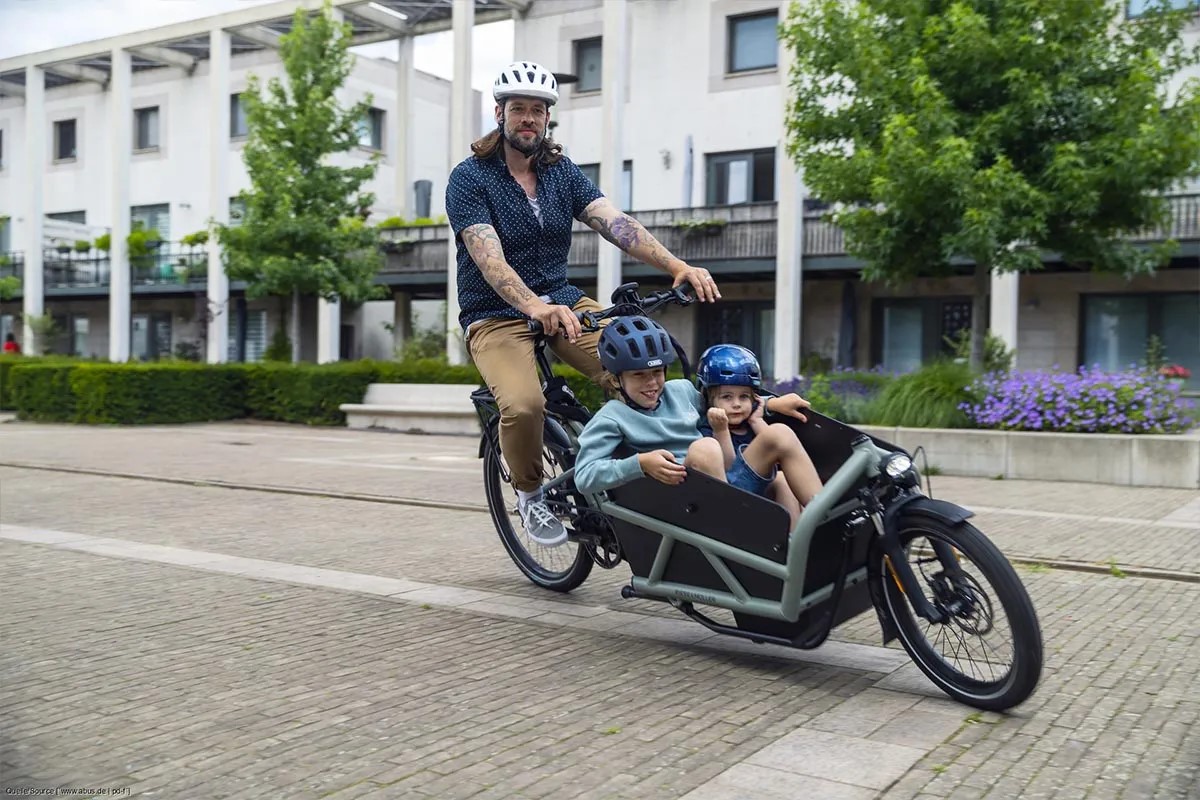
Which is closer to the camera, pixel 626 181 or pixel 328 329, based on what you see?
pixel 626 181

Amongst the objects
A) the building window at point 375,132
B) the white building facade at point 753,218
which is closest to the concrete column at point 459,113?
the white building facade at point 753,218

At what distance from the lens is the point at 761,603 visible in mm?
4191

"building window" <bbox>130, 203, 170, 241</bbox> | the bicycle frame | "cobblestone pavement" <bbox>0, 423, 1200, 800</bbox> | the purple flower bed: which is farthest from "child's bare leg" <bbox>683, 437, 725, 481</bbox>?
"building window" <bbox>130, 203, 170, 241</bbox>

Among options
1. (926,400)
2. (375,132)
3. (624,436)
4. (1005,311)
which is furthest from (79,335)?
(624,436)

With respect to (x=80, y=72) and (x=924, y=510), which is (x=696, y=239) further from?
(x=80, y=72)

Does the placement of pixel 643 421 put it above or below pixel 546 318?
below

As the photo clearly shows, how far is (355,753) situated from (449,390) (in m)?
17.1

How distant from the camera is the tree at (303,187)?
894 inches

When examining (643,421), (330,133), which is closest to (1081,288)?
(330,133)

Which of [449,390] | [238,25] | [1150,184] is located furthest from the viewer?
[238,25]

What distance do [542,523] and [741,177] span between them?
69.7 ft

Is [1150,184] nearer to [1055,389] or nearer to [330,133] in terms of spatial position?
[1055,389]

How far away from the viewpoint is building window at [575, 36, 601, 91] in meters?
27.4

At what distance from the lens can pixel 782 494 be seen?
4.38 meters
